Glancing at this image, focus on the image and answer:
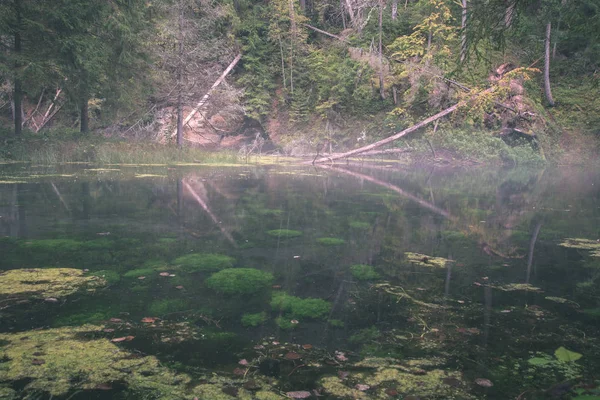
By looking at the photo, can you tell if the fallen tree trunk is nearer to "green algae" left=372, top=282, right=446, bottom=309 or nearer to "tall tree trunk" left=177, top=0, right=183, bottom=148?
"tall tree trunk" left=177, top=0, right=183, bottom=148

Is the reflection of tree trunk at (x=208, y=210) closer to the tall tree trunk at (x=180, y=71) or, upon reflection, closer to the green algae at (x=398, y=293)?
the green algae at (x=398, y=293)

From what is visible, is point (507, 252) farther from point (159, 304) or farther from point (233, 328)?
point (159, 304)

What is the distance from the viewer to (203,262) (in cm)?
473

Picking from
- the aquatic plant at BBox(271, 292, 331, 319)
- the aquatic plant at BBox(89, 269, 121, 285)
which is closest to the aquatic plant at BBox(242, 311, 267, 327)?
the aquatic plant at BBox(271, 292, 331, 319)

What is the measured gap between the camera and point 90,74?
52.3 feet

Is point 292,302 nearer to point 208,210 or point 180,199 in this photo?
point 208,210

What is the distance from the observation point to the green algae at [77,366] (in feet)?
7.75

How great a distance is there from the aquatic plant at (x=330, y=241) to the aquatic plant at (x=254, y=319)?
2.33 m

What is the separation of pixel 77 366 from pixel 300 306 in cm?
173

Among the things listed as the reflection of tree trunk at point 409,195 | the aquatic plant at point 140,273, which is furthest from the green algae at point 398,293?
the reflection of tree trunk at point 409,195

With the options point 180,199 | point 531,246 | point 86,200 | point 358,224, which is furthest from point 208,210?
point 531,246

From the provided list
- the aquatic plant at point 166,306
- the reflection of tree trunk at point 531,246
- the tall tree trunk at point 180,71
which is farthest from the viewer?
the tall tree trunk at point 180,71

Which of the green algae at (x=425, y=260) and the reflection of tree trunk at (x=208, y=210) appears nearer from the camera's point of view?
the green algae at (x=425, y=260)

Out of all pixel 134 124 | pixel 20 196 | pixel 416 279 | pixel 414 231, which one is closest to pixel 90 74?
pixel 134 124
